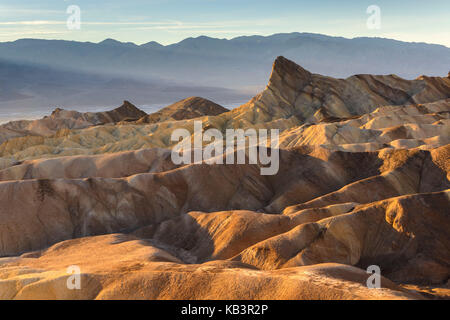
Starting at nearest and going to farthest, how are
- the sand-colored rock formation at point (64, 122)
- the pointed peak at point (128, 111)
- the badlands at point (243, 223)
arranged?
the badlands at point (243, 223)
the sand-colored rock formation at point (64, 122)
the pointed peak at point (128, 111)

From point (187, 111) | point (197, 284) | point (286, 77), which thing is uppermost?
point (286, 77)

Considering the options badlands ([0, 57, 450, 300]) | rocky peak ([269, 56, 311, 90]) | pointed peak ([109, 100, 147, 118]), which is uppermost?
rocky peak ([269, 56, 311, 90])

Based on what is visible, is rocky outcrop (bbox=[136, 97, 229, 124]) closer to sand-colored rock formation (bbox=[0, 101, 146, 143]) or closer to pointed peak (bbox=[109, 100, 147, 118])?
sand-colored rock formation (bbox=[0, 101, 146, 143])

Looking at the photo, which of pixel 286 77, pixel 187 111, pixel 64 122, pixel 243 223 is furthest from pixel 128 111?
pixel 243 223

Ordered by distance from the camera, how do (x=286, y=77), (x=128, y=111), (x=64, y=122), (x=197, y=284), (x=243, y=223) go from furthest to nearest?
1. (x=128, y=111)
2. (x=64, y=122)
3. (x=286, y=77)
4. (x=243, y=223)
5. (x=197, y=284)

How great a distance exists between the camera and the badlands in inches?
691

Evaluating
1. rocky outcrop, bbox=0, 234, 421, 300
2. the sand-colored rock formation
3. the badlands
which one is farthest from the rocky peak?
rocky outcrop, bbox=0, 234, 421, 300

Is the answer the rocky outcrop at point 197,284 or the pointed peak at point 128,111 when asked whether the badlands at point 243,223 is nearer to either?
the rocky outcrop at point 197,284

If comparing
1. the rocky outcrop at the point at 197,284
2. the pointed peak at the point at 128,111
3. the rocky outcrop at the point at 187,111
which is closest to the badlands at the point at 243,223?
the rocky outcrop at the point at 197,284

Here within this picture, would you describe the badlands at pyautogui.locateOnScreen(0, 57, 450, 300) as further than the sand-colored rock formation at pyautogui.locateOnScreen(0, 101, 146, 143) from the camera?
No

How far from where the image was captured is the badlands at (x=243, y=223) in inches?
691

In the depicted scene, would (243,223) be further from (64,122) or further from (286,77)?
(64,122)

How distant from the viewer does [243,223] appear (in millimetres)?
29422

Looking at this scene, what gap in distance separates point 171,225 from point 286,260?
11.1 meters
